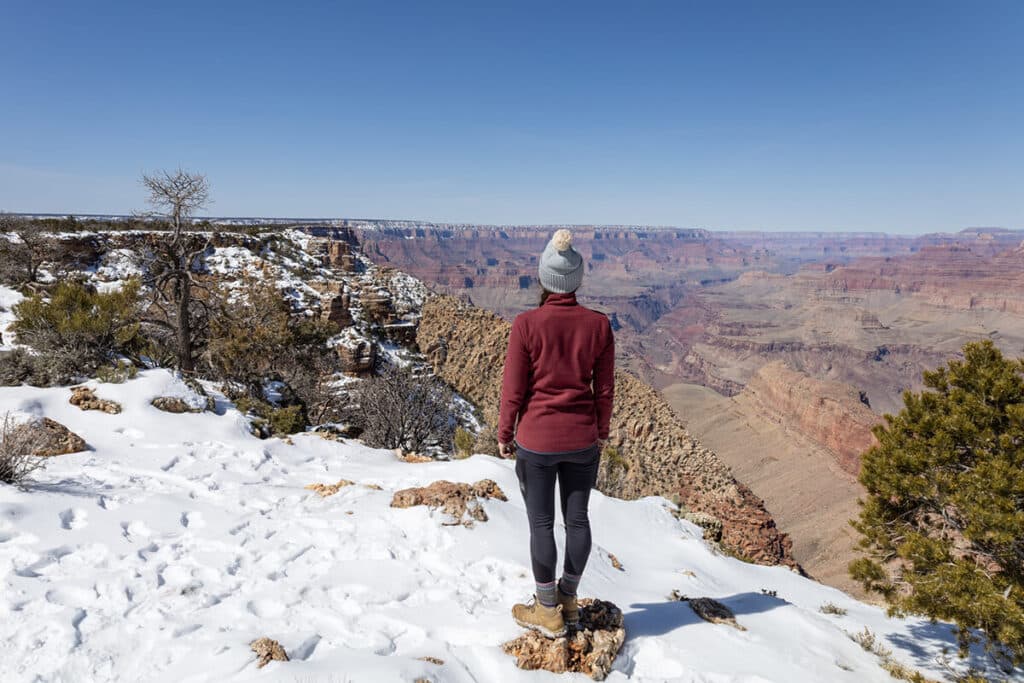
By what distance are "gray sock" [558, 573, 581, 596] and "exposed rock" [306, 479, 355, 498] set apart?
308cm

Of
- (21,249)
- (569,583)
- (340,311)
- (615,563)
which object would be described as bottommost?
(615,563)

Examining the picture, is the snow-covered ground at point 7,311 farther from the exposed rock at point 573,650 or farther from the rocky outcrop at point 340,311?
the exposed rock at point 573,650

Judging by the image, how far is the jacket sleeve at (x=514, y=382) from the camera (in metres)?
2.61

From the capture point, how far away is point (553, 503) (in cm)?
272

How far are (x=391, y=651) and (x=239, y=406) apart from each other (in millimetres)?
6622

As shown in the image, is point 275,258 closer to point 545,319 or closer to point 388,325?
point 388,325

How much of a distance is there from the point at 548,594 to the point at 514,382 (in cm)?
130

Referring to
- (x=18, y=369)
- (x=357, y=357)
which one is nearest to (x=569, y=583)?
(x=18, y=369)

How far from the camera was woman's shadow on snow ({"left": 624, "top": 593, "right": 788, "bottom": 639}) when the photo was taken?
3.31m

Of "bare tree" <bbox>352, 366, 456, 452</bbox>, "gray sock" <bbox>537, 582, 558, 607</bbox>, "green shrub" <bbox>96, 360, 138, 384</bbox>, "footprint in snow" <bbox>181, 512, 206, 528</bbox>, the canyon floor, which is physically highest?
"green shrub" <bbox>96, 360, 138, 384</bbox>

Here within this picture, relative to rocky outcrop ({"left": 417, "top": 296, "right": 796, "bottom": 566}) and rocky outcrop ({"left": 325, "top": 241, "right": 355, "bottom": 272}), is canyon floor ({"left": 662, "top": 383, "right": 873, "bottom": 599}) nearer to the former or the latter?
rocky outcrop ({"left": 417, "top": 296, "right": 796, "bottom": 566})

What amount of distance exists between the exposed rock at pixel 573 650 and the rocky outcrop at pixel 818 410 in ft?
171

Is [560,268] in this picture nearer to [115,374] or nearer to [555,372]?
[555,372]

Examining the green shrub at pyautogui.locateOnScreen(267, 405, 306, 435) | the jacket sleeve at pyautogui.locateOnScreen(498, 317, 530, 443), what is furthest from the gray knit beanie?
the green shrub at pyautogui.locateOnScreen(267, 405, 306, 435)
